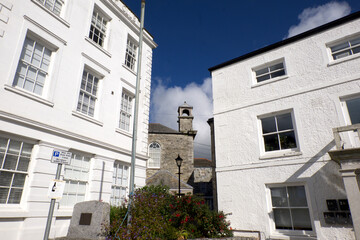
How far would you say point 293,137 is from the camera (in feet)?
30.3

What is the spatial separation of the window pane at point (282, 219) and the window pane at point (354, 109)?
13.7ft

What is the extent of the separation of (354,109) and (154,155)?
965 inches

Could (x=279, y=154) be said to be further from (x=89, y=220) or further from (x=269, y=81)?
(x=89, y=220)

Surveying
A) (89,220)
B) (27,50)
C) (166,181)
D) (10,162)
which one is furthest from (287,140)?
(166,181)

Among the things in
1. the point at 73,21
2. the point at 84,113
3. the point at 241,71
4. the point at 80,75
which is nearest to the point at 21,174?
the point at 84,113

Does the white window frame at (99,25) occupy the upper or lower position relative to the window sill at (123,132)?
upper

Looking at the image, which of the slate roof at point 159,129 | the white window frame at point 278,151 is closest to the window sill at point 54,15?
the white window frame at point 278,151

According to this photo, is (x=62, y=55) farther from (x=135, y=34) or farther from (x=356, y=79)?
(x=356, y=79)

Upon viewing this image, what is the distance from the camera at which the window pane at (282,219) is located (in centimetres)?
838

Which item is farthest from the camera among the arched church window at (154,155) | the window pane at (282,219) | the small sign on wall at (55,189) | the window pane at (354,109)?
the arched church window at (154,155)

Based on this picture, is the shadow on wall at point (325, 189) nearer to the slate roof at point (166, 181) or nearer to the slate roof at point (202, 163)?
the slate roof at point (166, 181)

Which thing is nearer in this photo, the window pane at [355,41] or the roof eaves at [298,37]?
the window pane at [355,41]

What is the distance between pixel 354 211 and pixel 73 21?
39.1ft

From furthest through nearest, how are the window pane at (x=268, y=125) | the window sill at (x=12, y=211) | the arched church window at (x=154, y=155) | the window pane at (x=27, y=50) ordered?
the arched church window at (x=154, y=155) → the window pane at (x=268, y=125) → the window pane at (x=27, y=50) → the window sill at (x=12, y=211)
